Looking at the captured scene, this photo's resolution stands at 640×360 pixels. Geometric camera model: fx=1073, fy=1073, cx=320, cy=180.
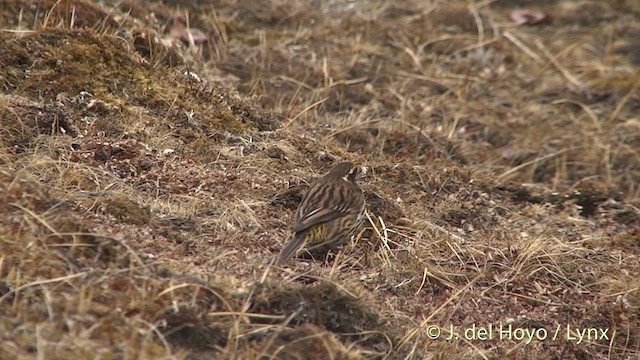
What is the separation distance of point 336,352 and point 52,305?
1.43m

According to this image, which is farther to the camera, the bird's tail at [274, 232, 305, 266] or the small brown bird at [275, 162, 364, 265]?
the small brown bird at [275, 162, 364, 265]

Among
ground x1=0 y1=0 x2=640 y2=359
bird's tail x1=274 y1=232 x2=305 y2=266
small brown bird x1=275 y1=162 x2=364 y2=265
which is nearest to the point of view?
ground x1=0 y1=0 x2=640 y2=359

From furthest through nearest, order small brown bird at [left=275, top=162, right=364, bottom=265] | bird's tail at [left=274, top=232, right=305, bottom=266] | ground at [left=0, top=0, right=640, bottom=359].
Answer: small brown bird at [left=275, top=162, right=364, bottom=265] → bird's tail at [left=274, top=232, right=305, bottom=266] → ground at [left=0, top=0, right=640, bottom=359]

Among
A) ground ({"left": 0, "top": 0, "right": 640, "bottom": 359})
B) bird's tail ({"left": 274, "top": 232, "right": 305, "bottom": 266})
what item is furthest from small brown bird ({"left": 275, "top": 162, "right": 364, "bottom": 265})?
ground ({"left": 0, "top": 0, "right": 640, "bottom": 359})

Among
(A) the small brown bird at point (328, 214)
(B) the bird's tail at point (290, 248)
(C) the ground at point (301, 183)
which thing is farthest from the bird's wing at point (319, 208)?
(C) the ground at point (301, 183)

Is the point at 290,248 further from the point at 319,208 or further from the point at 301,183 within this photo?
the point at 301,183

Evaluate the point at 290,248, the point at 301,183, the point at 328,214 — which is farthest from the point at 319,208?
the point at 301,183

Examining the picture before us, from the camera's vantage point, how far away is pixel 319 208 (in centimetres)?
713

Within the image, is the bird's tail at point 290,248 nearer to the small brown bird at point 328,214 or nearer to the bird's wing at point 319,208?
the small brown bird at point 328,214

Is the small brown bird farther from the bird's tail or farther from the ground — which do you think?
the ground

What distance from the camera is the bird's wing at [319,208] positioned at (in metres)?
A: 6.98

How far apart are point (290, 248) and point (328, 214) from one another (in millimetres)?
561

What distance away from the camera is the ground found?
5539mm

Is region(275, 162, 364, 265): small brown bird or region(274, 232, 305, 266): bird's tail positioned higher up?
region(274, 232, 305, 266): bird's tail
